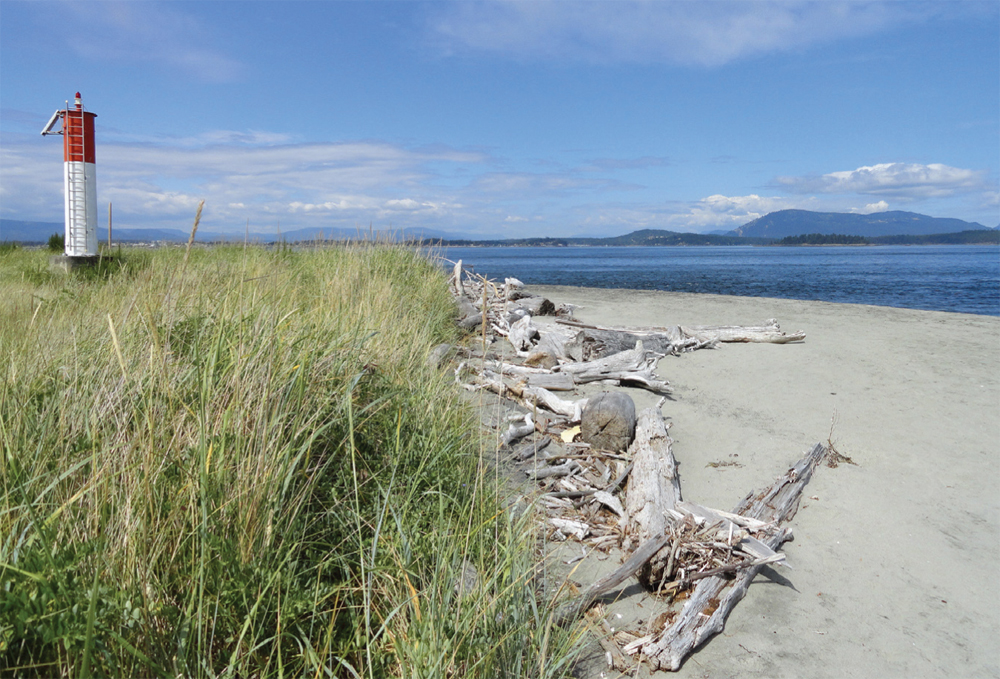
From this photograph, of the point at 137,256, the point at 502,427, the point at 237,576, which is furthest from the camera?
the point at 137,256

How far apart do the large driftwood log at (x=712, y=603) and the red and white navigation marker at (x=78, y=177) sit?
40.8ft

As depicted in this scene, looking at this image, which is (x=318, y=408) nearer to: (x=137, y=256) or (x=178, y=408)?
(x=178, y=408)

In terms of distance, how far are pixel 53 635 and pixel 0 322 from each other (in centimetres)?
392

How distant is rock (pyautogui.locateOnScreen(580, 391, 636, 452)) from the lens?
4742mm

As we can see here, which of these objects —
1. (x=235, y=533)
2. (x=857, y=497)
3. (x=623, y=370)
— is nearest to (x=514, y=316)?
(x=623, y=370)

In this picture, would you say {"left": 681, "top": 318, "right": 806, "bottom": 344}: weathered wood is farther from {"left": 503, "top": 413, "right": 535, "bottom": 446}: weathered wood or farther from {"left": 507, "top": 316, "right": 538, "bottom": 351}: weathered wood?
{"left": 503, "top": 413, "right": 535, "bottom": 446}: weathered wood

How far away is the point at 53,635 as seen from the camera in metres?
1.45

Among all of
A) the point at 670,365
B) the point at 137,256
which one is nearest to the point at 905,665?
the point at 670,365

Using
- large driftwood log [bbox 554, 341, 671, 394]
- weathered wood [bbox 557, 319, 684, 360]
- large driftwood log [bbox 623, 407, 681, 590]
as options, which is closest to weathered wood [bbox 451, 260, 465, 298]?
weathered wood [bbox 557, 319, 684, 360]

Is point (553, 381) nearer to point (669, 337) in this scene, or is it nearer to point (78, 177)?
point (669, 337)

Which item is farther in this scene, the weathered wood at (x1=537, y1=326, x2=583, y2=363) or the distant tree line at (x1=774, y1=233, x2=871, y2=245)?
the distant tree line at (x1=774, y1=233, x2=871, y2=245)

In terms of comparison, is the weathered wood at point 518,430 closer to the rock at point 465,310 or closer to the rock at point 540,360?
the rock at point 540,360

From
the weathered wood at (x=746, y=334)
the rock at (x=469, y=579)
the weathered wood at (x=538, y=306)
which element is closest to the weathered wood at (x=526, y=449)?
the rock at (x=469, y=579)

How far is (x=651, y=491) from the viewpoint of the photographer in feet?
12.2
